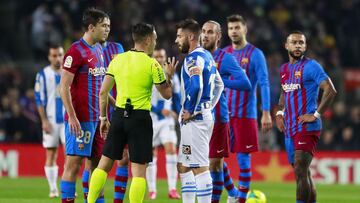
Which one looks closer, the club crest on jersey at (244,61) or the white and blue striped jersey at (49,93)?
the club crest on jersey at (244,61)

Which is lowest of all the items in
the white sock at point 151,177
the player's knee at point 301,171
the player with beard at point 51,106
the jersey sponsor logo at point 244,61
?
the white sock at point 151,177

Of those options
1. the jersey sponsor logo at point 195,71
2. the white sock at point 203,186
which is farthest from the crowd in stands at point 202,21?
the jersey sponsor logo at point 195,71

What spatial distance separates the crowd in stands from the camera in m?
21.7

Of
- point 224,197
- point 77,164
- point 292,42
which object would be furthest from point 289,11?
point 77,164

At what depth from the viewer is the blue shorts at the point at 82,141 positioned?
10.7m

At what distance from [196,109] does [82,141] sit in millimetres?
1372

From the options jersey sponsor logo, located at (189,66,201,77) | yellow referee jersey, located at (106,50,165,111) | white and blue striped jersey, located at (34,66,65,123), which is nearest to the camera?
yellow referee jersey, located at (106,50,165,111)

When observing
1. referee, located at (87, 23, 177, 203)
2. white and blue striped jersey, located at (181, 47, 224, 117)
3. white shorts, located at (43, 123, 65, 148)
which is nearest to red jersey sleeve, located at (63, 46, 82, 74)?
referee, located at (87, 23, 177, 203)

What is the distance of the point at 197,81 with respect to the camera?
1020 centimetres

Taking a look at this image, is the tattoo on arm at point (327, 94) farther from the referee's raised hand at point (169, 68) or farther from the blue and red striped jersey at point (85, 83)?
the blue and red striped jersey at point (85, 83)

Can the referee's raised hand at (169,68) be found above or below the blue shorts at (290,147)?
above

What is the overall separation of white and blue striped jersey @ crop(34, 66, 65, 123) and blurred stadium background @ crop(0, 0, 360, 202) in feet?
9.70

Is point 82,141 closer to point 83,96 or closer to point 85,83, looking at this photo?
point 83,96

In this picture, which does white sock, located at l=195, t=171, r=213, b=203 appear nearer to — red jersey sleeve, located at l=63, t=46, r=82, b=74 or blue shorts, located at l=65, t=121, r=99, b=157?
blue shorts, located at l=65, t=121, r=99, b=157
